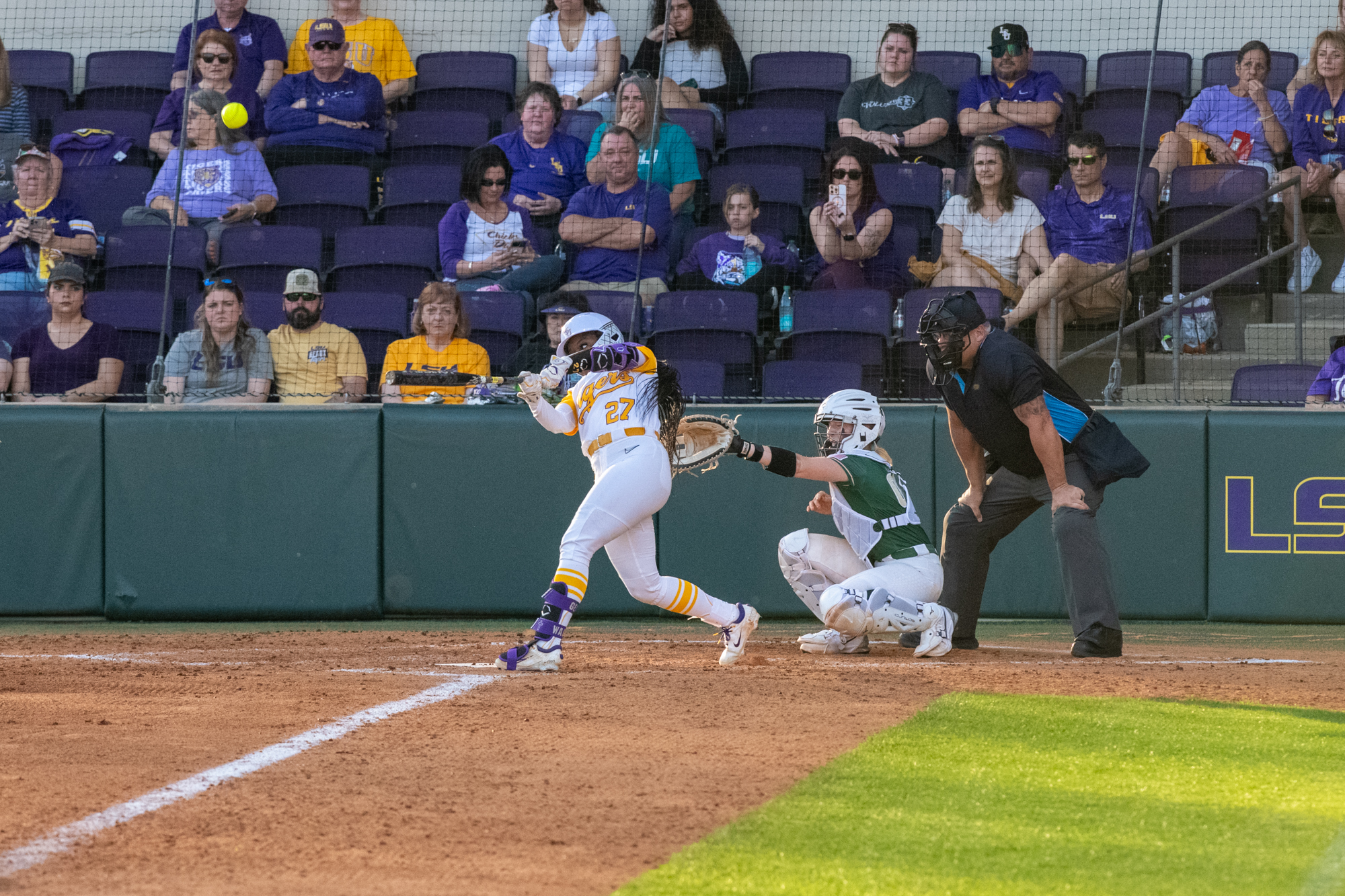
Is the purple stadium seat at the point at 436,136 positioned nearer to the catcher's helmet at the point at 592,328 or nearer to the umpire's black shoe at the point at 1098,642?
the catcher's helmet at the point at 592,328

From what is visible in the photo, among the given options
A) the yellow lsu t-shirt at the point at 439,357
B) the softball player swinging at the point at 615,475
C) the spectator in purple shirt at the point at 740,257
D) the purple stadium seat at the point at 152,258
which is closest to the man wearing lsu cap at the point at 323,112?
the purple stadium seat at the point at 152,258

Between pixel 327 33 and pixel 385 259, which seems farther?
pixel 327 33

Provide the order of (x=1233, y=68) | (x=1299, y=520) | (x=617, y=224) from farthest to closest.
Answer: (x=1233, y=68) < (x=617, y=224) < (x=1299, y=520)

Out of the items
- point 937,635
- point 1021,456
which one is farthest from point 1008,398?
point 937,635

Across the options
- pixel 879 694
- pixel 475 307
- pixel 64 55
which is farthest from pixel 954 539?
pixel 64 55

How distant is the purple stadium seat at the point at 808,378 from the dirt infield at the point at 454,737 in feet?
5.79

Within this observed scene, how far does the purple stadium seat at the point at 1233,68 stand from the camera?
1099 cm

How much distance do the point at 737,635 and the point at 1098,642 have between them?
168 centimetres

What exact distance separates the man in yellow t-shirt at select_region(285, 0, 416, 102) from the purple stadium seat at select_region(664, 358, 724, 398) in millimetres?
4311

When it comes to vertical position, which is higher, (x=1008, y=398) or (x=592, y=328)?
(x=592, y=328)

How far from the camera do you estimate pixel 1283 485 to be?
8.25 meters

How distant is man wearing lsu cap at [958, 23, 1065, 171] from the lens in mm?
10539

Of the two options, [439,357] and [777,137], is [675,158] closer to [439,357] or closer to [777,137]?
[777,137]

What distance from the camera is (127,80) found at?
1234 cm
